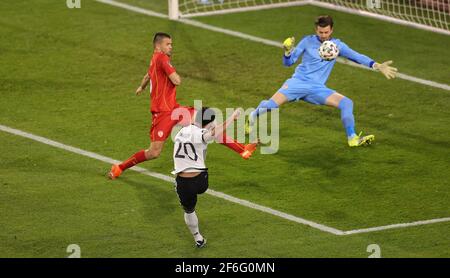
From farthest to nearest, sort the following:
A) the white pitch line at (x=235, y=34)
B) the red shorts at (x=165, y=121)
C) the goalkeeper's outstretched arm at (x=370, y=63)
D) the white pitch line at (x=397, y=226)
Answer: the white pitch line at (x=235, y=34) → the goalkeeper's outstretched arm at (x=370, y=63) → the red shorts at (x=165, y=121) → the white pitch line at (x=397, y=226)

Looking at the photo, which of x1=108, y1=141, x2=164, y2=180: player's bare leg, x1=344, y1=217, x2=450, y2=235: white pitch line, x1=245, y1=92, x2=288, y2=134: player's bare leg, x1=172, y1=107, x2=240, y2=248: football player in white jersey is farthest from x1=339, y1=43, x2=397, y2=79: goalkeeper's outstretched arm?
x1=172, y1=107, x2=240, y2=248: football player in white jersey

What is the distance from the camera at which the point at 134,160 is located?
51.2 ft

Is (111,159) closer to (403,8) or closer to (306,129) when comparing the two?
(306,129)

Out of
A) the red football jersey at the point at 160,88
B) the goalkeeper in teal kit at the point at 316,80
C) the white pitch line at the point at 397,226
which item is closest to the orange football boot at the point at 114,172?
the red football jersey at the point at 160,88

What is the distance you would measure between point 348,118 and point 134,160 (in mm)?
3174

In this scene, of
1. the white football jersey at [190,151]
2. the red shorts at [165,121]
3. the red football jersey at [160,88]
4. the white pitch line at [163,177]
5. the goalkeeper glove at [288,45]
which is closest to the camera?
the white football jersey at [190,151]

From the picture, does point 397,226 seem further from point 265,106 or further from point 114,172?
point 114,172

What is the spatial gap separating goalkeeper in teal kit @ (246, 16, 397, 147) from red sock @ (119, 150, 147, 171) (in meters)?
2.40

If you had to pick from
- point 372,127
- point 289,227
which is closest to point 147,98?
point 372,127

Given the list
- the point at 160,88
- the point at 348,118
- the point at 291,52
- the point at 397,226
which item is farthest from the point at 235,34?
the point at 397,226

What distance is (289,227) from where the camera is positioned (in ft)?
46.5

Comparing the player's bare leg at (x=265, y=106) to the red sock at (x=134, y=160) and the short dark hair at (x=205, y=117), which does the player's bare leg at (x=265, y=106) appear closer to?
the red sock at (x=134, y=160)

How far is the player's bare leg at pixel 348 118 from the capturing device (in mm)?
16797

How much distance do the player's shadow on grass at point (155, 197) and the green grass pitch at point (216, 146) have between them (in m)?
0.03
